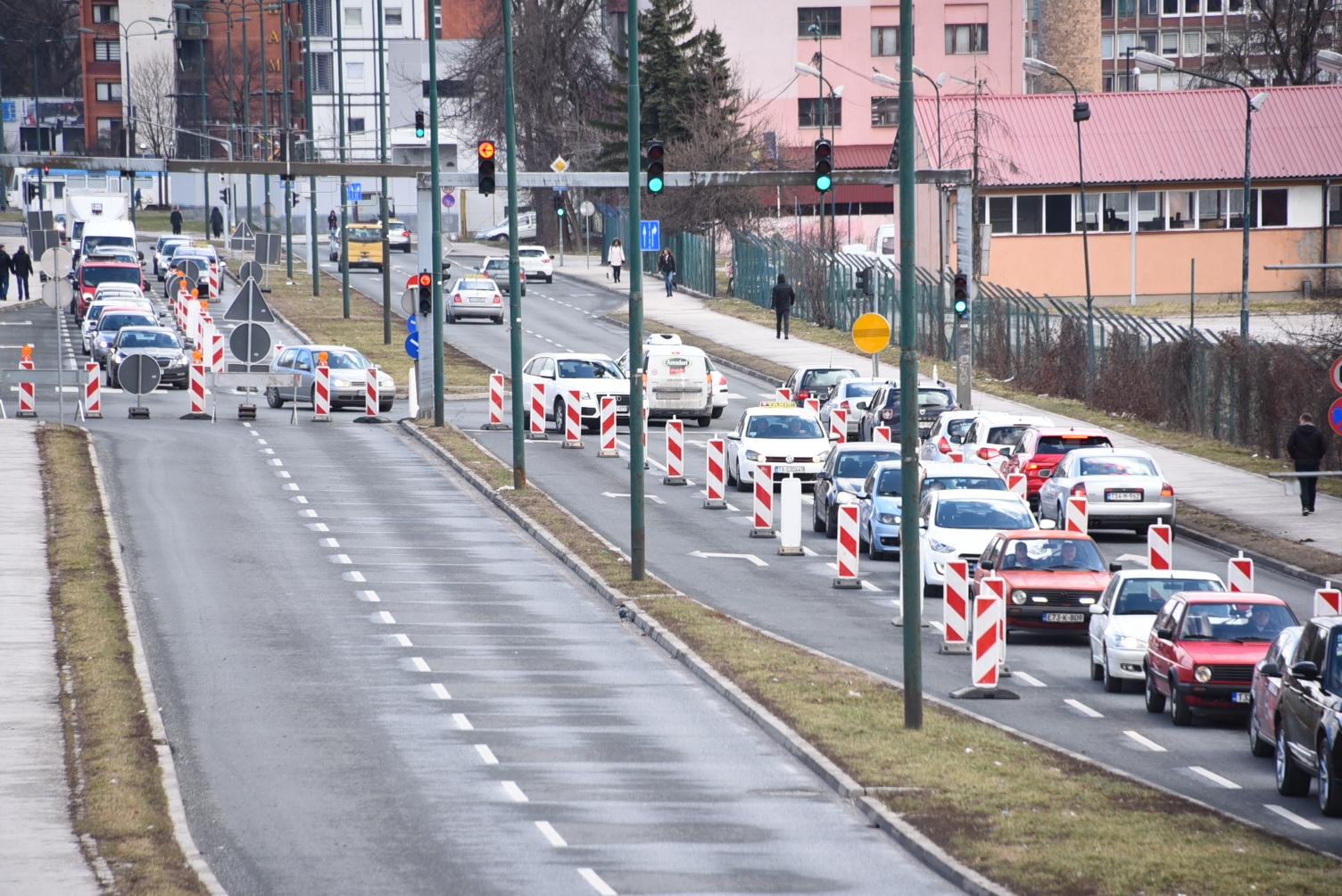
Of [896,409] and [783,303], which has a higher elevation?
[783,303]

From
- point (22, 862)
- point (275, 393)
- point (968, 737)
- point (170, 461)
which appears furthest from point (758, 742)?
point (275, 393)

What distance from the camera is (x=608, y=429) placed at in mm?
44219

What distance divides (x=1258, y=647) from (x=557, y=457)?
906 inches

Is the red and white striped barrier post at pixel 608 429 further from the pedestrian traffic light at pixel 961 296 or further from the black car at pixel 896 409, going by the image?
the pedestrian traffic light at pixel 961 296

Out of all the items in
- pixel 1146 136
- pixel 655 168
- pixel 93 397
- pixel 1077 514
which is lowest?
pixel 1077 514

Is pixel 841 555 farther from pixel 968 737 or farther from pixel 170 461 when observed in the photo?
pixel 170 461

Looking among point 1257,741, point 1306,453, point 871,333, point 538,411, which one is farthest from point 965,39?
point 1257,741

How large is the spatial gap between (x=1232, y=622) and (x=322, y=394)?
3010 cm

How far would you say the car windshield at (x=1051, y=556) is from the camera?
26.4m

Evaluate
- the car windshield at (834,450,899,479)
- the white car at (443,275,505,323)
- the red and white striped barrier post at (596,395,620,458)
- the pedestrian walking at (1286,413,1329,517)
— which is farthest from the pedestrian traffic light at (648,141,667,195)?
the white car at (443,275,505,323)

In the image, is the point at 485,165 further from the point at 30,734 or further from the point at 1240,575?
the point at 30,734

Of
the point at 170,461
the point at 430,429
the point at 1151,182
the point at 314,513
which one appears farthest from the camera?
the point at 1151,182

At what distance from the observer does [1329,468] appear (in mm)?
40281

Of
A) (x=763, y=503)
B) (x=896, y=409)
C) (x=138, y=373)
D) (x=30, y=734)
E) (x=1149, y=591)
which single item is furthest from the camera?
(x=138, y=373)
